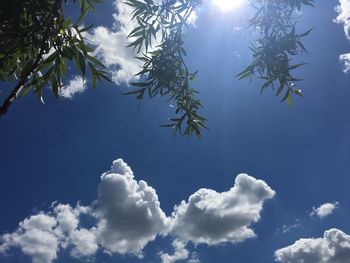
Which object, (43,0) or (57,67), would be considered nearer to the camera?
(43,0)

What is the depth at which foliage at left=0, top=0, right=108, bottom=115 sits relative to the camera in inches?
191

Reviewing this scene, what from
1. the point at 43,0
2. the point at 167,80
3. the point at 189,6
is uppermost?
the point at 189,6

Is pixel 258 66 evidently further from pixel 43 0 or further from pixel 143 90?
pixel 43 0

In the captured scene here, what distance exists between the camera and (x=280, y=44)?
702cm

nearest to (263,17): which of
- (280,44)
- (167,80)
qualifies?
(280,44)

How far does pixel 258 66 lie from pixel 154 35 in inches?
78.4

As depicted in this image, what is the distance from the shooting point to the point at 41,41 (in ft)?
16.4

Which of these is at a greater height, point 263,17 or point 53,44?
point 263,17

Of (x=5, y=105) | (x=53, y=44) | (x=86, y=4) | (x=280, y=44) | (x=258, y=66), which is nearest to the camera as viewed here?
(x=5, y=105)

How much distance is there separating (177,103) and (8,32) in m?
3.64

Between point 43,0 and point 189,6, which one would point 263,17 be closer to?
point 189,6

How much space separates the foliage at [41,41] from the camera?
191 inches

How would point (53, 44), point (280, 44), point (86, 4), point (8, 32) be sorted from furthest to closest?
1. point (280, 44)
2. point (86, 4)
3. point (53, 44)
4. point (8, 32)

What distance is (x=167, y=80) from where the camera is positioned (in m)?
7.32
